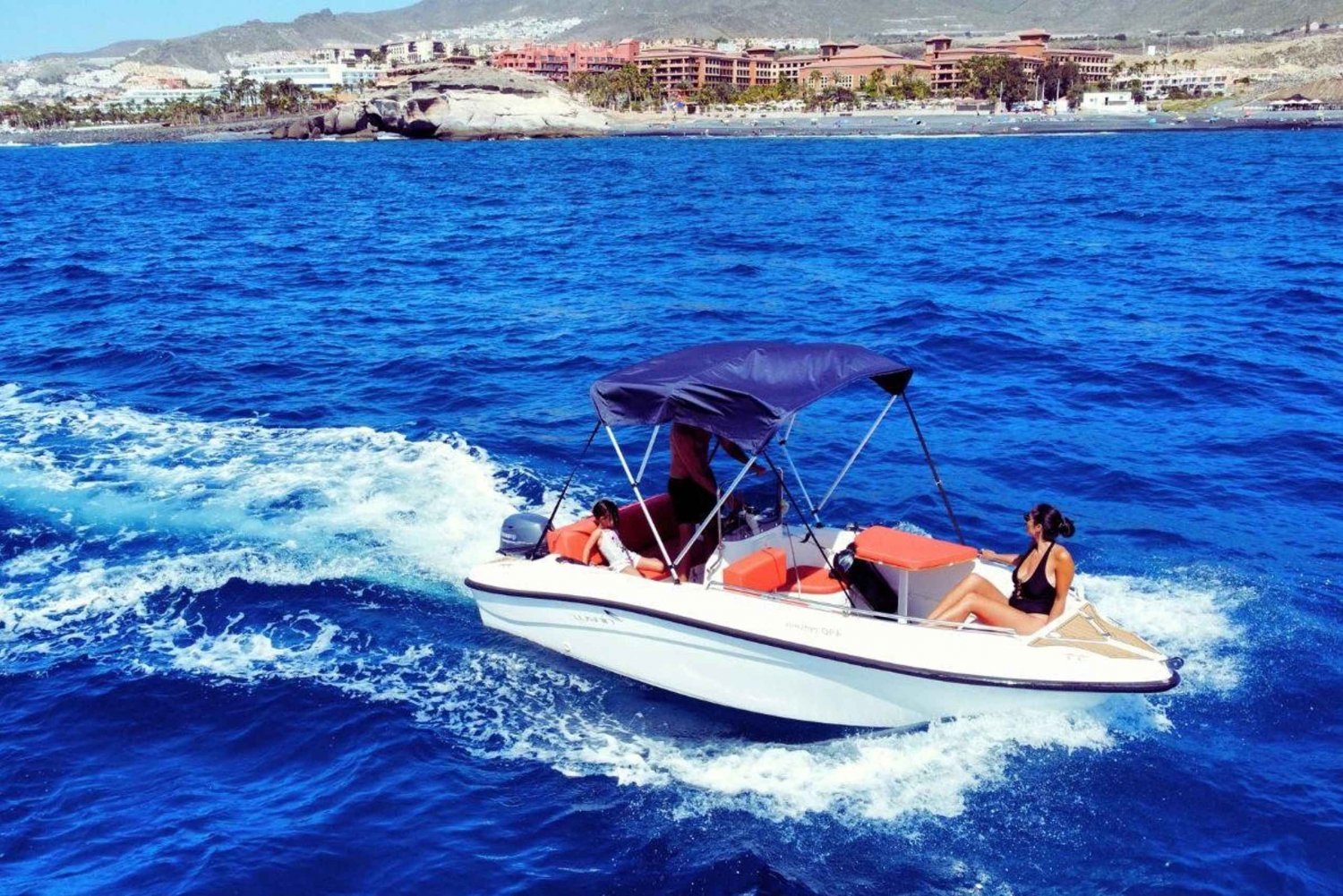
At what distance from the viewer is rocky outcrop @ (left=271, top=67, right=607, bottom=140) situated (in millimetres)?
146125

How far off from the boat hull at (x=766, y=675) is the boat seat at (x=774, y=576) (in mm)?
750

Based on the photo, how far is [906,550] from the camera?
1030 centimetres

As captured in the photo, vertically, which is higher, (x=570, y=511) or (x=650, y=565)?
(x=650, y=565)

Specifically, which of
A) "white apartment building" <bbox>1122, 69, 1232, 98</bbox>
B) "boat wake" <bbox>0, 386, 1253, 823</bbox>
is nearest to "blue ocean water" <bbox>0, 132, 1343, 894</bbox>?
"boat wake" <bbox>0, 386, 1253, 823</bbox>

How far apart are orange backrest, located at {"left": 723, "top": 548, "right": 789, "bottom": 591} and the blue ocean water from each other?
126 centimetres

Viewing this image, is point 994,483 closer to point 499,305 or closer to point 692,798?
point 692,798

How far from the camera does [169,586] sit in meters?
13.2

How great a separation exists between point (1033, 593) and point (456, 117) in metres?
147

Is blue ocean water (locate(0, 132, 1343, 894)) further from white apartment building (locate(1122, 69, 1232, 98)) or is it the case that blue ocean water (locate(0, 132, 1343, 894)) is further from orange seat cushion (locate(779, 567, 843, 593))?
white apartment building (locate(1122, 69, 1232, 98))

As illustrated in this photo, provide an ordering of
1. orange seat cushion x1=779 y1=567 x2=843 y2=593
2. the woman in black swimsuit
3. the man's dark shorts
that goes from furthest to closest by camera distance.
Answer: the man's dark shorts < orange seat cushion x1=779 y1=567 x2=843 y2=593 < the woman in black swimsuit

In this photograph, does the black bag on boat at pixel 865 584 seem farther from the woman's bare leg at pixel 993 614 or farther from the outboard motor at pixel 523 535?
the outboard motor at pixel 523 535

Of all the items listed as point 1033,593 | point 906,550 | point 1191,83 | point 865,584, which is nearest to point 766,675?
point 865,584

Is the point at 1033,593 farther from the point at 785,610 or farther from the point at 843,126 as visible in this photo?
the point at 843,126

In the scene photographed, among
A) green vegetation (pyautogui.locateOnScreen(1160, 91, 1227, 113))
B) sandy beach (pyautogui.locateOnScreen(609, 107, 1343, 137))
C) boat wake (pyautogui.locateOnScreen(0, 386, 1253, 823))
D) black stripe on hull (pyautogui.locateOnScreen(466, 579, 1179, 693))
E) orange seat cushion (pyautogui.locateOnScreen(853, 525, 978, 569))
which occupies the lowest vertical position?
boat wake (pyautogui.locateOnScreen(0, 386, 1253, 823))
